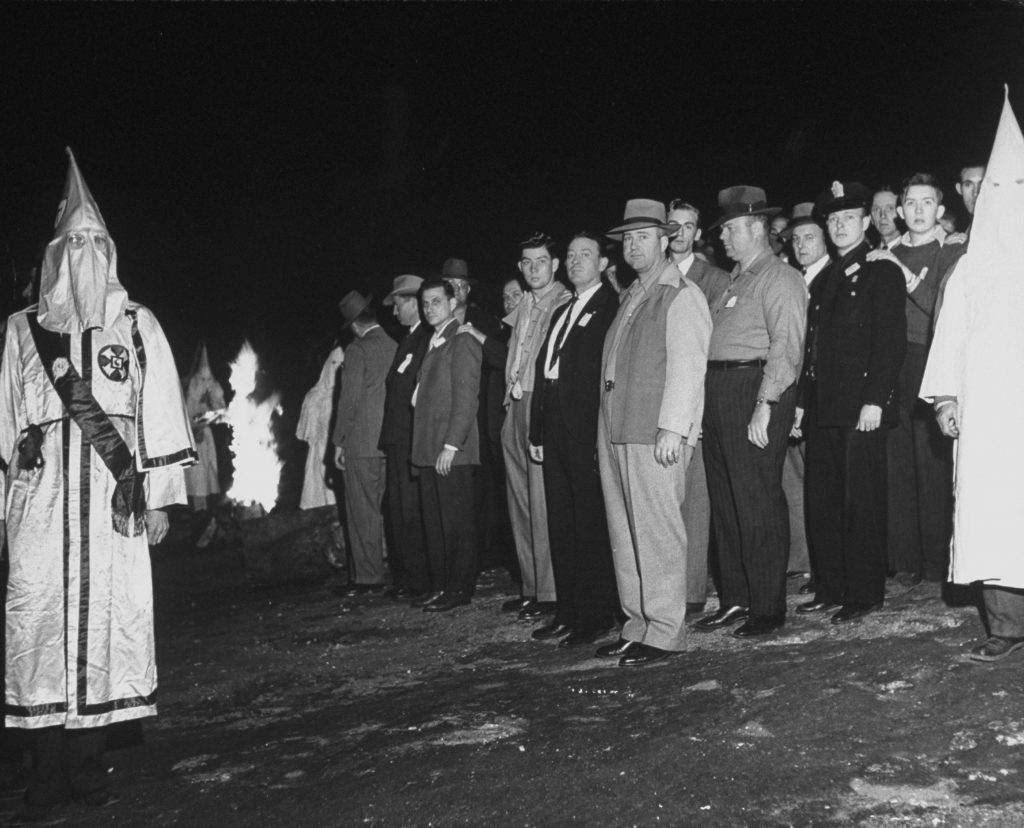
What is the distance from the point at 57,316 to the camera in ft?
13.7

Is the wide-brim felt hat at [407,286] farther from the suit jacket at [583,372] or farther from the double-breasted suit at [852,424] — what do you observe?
the double-breasted suit at [852,424]

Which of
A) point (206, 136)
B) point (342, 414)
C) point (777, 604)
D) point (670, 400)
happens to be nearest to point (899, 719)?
point (777, 604)

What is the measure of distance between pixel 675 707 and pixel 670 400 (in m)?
1.47

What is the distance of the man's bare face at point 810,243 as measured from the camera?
20.5 feet

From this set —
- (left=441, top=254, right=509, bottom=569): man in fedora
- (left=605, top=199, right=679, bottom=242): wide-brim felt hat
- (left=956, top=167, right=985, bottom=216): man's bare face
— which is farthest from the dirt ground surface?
(left=956, top=167, right=985, bottom=216): man's bare face

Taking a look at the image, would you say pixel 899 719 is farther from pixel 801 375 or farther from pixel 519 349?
pixel 519 349

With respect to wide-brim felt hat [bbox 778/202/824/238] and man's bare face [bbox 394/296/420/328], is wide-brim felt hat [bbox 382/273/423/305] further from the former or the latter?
wide-brim felt hat [bbox 778/202/824/238]

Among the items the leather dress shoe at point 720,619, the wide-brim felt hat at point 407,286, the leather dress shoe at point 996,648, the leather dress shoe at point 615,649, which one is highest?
the wide-brim felt hat at point 407,286

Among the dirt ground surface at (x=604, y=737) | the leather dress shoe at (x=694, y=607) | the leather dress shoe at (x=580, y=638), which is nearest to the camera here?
the dirt ground surface at (x=604, y=737)

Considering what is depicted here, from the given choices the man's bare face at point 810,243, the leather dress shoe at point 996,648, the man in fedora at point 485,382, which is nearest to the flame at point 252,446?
the man in fedora at point 485,382

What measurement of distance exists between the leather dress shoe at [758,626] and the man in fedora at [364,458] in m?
3.99

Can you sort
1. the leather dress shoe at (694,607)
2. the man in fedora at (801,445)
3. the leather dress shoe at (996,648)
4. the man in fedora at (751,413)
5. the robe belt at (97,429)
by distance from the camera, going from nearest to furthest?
the robe belt at (97,429) < the leather dress shoe at (996,648) < the man in fedora at (751,413) < the leather dress shoe at (694,607) < the man in fedora at (801,445)

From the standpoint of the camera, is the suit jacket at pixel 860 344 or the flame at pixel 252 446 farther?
the flame at pixel 252 446

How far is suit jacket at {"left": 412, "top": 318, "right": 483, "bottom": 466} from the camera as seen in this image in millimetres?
7070
